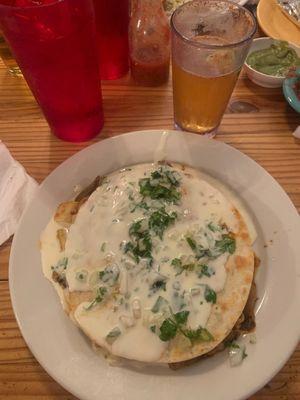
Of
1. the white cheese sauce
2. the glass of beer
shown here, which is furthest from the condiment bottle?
the white cheese sauce

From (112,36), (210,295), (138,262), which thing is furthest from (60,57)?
(210,295)

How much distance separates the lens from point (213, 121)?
1263mm

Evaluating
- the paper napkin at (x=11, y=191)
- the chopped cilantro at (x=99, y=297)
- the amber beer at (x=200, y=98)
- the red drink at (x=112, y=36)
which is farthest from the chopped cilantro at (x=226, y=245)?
the red drink at (x=112, y=36)

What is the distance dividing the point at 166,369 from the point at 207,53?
0.82 meters

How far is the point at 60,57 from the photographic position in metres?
1.02

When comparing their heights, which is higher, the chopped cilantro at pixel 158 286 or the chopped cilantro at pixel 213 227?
the chopped cilantro at pixel 213 227

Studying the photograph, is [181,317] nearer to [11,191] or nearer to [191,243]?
[191,243]

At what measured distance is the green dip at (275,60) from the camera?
1.40 metres

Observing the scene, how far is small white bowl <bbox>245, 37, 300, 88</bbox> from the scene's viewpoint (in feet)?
4.46

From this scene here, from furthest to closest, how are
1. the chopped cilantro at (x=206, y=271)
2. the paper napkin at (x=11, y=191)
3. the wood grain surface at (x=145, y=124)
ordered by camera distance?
the wood grain surface at (x=145, y=124)
the paper napkin at (x=11, y=191)
the chopped cilantro at (x=206, y=271)

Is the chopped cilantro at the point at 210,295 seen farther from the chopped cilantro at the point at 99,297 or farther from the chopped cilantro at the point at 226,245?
the chopped cilantro at the point at 99,297

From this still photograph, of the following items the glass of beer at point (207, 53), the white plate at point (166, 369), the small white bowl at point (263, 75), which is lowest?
the white plate at point (166, 369)

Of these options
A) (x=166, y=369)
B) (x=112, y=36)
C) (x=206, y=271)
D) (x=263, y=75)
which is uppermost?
(x=112, y=36)

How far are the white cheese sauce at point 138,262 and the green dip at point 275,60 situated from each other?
0.59 metres
